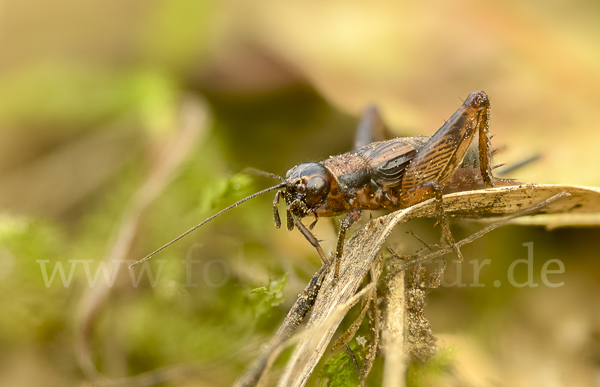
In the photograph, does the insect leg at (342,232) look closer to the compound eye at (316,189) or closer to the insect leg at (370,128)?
the compound eye at (316,189)

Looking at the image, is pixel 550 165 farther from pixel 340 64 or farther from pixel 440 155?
pixel 340 64

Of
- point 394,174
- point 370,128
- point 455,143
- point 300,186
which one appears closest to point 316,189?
point 300,186

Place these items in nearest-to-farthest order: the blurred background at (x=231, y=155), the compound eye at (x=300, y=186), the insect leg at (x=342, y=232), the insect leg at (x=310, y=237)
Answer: the insect leg at (x=342, y=232) → the blurred background at (x=231, y=155) → the insect leg at (x=310, y=237) → the compound eye at (x=300, y=186)

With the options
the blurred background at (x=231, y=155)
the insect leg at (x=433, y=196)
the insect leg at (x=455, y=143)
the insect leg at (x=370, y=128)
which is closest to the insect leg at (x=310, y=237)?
the blurred background at (x=231, y=155)

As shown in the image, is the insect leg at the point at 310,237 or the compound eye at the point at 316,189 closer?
the insect leg at the point at 310,237

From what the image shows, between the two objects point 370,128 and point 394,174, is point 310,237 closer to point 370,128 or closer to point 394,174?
point 394,174

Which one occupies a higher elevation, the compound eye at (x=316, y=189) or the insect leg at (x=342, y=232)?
the compound eye at (x=316, y=189)
